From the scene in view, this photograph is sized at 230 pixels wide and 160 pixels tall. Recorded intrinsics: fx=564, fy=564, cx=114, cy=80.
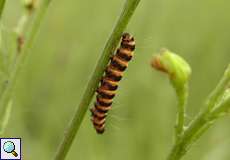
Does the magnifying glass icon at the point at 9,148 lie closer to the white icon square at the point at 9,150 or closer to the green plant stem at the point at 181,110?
the white icon square at the point at 9,150

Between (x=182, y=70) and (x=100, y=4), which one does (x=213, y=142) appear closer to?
(x=100, y=4)

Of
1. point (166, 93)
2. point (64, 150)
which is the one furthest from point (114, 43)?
point (166, 93)

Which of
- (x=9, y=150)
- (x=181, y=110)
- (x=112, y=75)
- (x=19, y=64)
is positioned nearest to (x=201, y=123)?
(x=181, y=110)

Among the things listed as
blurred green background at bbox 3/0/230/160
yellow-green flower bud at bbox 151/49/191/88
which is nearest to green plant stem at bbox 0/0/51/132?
yellow-green flower bud at bbox 151/49/191/88

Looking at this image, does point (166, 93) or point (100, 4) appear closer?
point (166, 93)

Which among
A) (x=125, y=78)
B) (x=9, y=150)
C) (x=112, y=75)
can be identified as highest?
(x=112, y=75)

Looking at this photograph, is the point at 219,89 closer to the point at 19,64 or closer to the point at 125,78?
the point at 19,64
